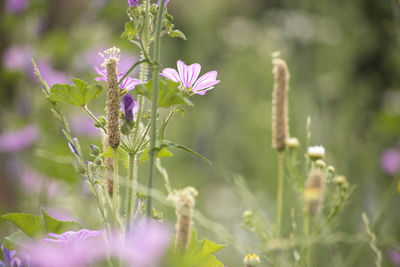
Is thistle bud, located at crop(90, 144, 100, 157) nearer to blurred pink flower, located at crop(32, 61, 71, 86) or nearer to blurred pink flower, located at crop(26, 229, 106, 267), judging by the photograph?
blurred pink flower, located at crop(26, 229, 106, 267)

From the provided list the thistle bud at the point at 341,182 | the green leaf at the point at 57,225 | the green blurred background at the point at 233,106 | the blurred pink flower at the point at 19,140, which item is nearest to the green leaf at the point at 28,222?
the green leaf at the point at 57,225

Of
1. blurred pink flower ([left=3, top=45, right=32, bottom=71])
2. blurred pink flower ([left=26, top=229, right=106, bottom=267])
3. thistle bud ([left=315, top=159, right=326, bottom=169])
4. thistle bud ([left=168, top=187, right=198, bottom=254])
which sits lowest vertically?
blurred pink flower ([left=26, top=229, right=106, bottom=267])

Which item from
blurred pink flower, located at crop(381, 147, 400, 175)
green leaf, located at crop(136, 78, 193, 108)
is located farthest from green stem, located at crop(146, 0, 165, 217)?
blurred pink flower, located at crop(381, 147, 400, 175)

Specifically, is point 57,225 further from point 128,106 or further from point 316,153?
point 316,153

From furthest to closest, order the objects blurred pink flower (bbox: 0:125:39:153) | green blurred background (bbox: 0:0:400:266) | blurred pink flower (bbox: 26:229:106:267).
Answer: blurred pink flower (bbox: 0:125:39:153), green blurred background (bbox: 0:0:400:266), blurred pink flower (bbox: 26:229:106:267)

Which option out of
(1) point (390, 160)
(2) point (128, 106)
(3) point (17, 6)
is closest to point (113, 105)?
(2) point (128, 106)

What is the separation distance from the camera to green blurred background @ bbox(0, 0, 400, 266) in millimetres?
1191

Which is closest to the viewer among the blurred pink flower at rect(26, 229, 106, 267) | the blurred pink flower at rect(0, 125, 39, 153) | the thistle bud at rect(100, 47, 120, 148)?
the blurred pink flower at rect(26, 229, 106, 267)

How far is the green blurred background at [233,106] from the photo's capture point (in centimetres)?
119

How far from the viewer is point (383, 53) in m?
1.53

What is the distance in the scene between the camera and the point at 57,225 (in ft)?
1.09

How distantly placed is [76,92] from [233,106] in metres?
1.82

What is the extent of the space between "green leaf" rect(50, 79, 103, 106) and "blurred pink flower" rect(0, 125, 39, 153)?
990 mm

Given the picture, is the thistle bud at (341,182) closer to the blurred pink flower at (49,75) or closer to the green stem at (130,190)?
the green stem at (130,190)
